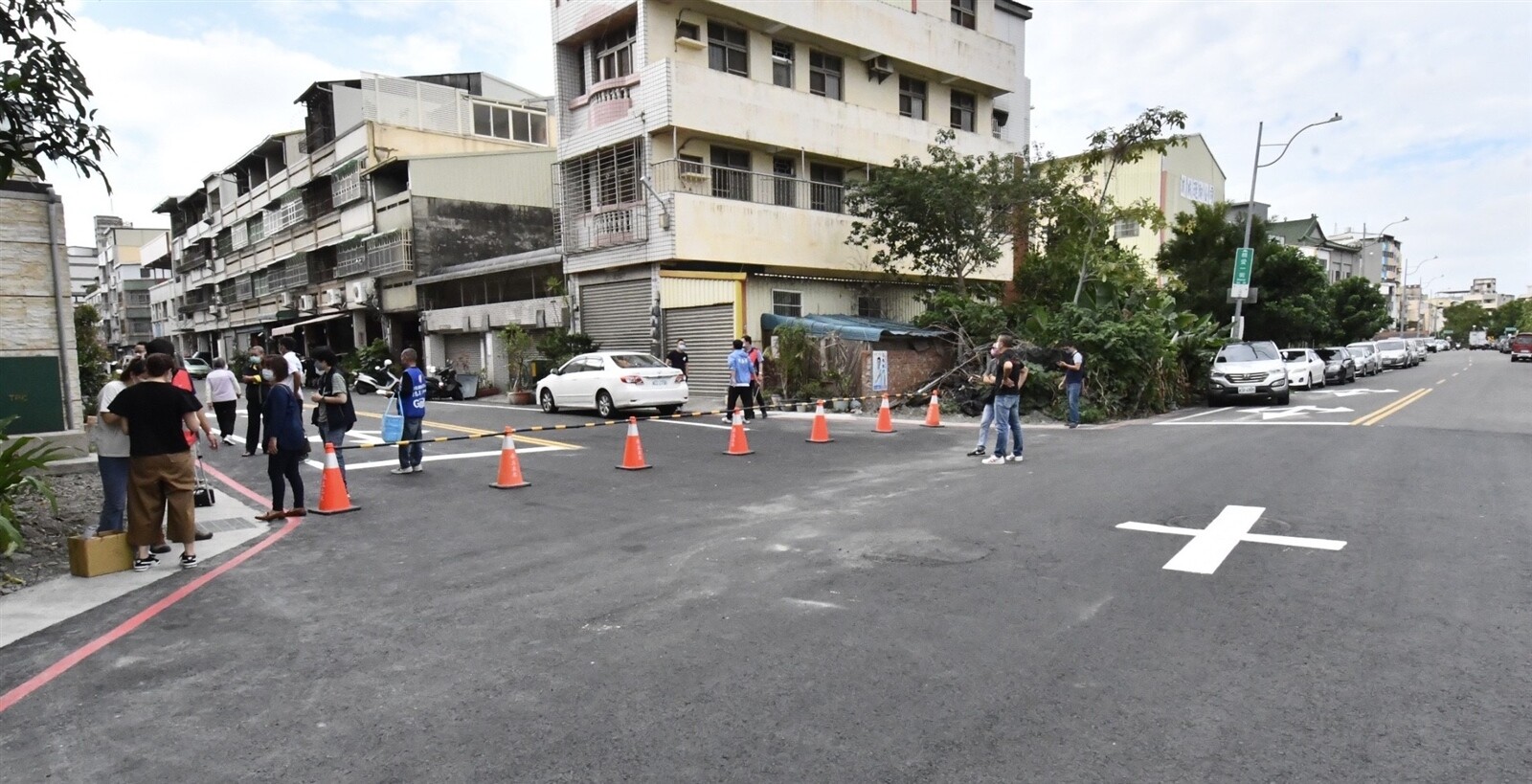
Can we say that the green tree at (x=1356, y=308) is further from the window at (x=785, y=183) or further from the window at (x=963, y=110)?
the window at (x=785, y=183)

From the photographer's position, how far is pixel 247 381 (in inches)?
579

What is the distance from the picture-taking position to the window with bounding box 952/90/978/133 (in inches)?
1175

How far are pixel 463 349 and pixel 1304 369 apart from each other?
28.8 metres

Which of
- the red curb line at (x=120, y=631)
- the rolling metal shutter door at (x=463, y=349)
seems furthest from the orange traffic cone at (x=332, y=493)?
the rolling metal shutter door at (x=463, y=349)

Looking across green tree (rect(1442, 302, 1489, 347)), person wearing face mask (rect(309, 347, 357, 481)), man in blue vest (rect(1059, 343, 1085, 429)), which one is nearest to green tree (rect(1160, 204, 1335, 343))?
man in blue vest (rect(1059, 343, 1085, 429))

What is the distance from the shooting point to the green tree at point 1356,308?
45125mm

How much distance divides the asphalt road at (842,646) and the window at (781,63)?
18641 millimetres

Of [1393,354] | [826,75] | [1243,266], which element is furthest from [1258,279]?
[826,75]

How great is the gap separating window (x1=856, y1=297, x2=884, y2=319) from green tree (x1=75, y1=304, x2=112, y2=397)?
18573 millimetres

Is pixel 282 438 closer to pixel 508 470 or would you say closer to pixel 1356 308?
pixel 508 470

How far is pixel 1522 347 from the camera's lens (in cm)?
5150

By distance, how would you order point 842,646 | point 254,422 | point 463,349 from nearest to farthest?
point 842,646
point 254,422
point 463,349

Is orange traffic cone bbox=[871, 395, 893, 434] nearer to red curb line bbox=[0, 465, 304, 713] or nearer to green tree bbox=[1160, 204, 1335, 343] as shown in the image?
red curb line bbox=[0, 465, 304, 713]

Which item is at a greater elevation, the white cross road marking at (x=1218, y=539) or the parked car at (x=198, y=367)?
the parked car at (x=198, y=367)
